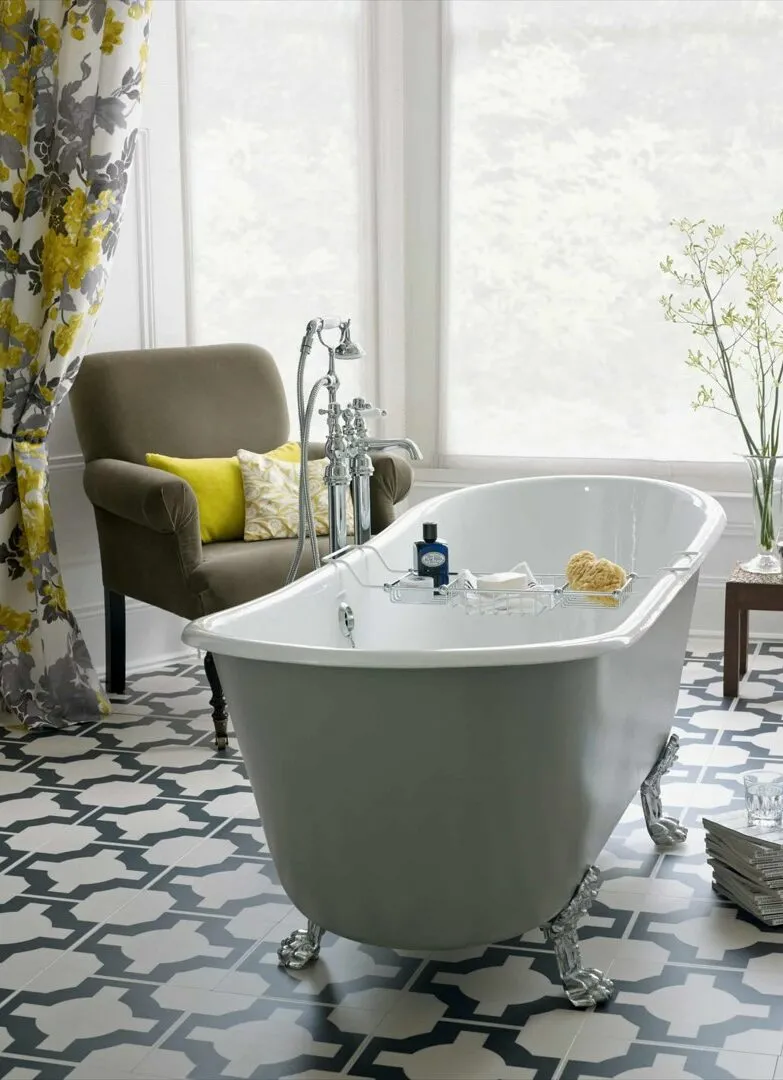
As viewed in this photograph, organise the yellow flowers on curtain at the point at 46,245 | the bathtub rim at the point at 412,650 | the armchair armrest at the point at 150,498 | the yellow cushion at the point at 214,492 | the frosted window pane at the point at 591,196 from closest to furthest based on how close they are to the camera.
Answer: the bathtub rim at the point at 412,650, the armchair armrest at the point at 150,498, the yellow flowers on curtain at the point at 46,245, the yellow cushion at the point at 214,492, the frosted window pane at the point at 591,196

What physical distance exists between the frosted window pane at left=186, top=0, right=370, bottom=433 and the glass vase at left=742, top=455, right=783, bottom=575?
5.22 ft

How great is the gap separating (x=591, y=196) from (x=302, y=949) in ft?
10.8

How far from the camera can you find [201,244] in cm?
472

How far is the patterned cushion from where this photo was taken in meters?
4.03

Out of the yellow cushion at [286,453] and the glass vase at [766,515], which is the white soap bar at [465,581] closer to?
the yellow cushion at [286,453]

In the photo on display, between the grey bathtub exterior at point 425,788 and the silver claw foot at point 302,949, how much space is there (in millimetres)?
174

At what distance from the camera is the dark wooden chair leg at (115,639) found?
4.18 m

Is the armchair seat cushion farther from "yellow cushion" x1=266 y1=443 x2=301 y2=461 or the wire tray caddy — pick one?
the wire tray caddy

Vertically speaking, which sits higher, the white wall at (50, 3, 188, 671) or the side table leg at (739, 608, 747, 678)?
the white wall at (50, 3, 188, 671)

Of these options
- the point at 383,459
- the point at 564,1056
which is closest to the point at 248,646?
the point at 564,1056

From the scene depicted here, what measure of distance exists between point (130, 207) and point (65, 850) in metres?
2.11

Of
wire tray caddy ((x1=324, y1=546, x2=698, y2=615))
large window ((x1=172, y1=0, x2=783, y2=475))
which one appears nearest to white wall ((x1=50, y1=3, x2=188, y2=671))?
large window ((x1=172, y1=0, x2=783, y2=475))

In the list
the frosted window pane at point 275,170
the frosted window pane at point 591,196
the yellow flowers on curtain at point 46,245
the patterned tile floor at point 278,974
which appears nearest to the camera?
the patterned tile floor at point 278,974

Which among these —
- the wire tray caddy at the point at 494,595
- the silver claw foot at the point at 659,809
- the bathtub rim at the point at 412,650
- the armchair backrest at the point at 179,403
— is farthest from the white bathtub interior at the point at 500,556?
the armchair backrest at the point at 179,403
